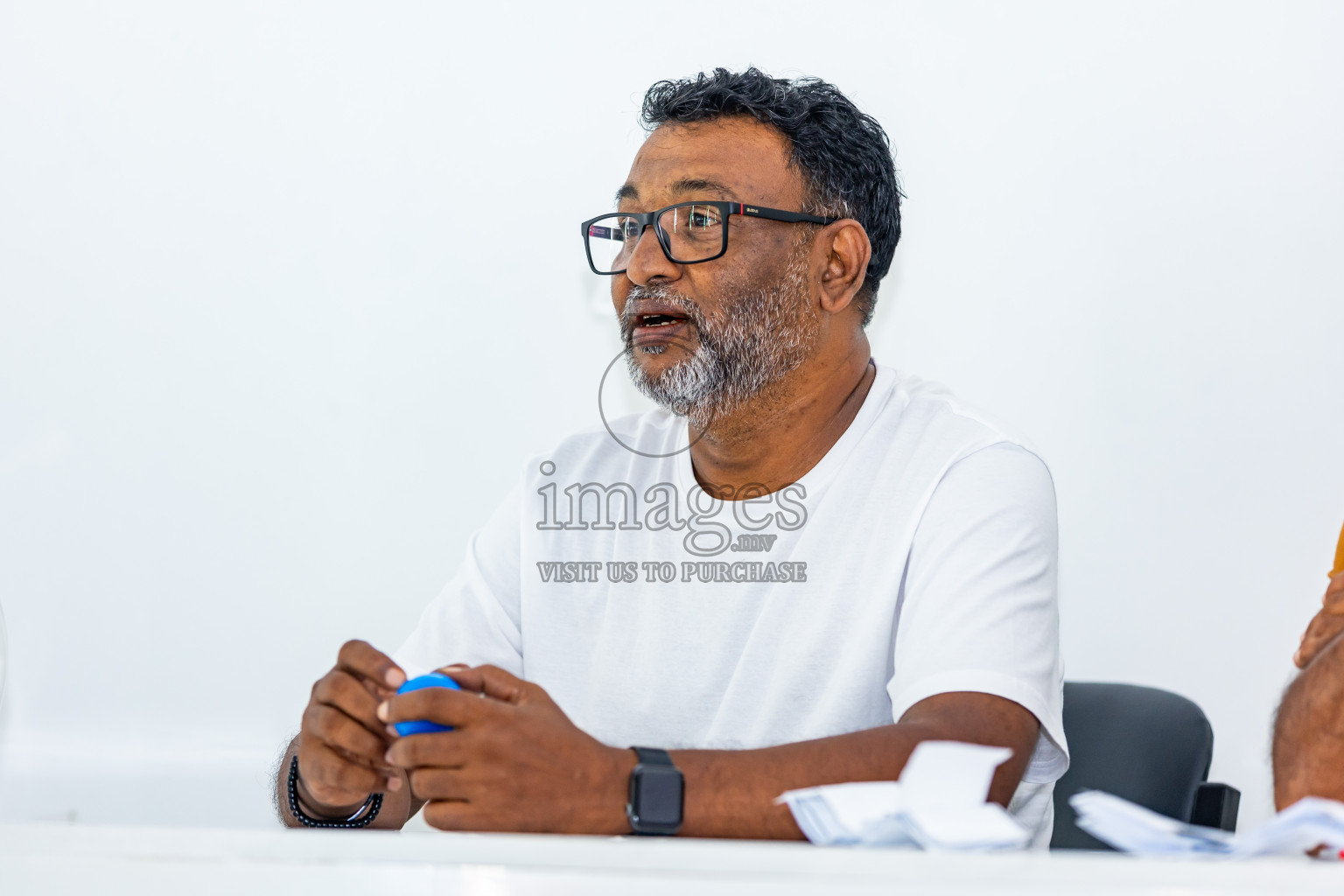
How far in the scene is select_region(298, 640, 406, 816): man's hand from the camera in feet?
3.22

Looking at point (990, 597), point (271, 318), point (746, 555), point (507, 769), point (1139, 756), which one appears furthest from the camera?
point (271, 318)

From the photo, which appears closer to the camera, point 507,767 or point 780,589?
point 507,767

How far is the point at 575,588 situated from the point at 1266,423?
116 cm

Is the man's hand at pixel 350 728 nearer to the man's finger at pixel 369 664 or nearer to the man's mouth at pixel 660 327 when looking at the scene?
the man's finger at pixel 369 664

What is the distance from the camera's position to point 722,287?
1436 millimetres

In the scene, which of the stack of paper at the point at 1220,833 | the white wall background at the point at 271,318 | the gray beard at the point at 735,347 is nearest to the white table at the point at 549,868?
the stack of paper at the point at 1220,833

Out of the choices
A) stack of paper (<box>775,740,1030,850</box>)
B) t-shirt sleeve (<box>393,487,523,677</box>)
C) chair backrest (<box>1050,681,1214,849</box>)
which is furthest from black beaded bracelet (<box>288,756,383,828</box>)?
chair backrest (<box>1050,681,1214,849</box>)

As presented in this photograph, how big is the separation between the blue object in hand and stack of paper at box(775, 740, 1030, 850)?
0.36 m

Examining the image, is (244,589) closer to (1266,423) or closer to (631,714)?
(631,714)

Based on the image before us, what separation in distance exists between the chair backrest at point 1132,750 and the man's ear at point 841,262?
584 mm

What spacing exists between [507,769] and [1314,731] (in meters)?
0.60

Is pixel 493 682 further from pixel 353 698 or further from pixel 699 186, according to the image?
pixel 699 186

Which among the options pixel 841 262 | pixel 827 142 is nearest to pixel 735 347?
pixel 841 262

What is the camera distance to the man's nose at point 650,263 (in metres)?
1.42
